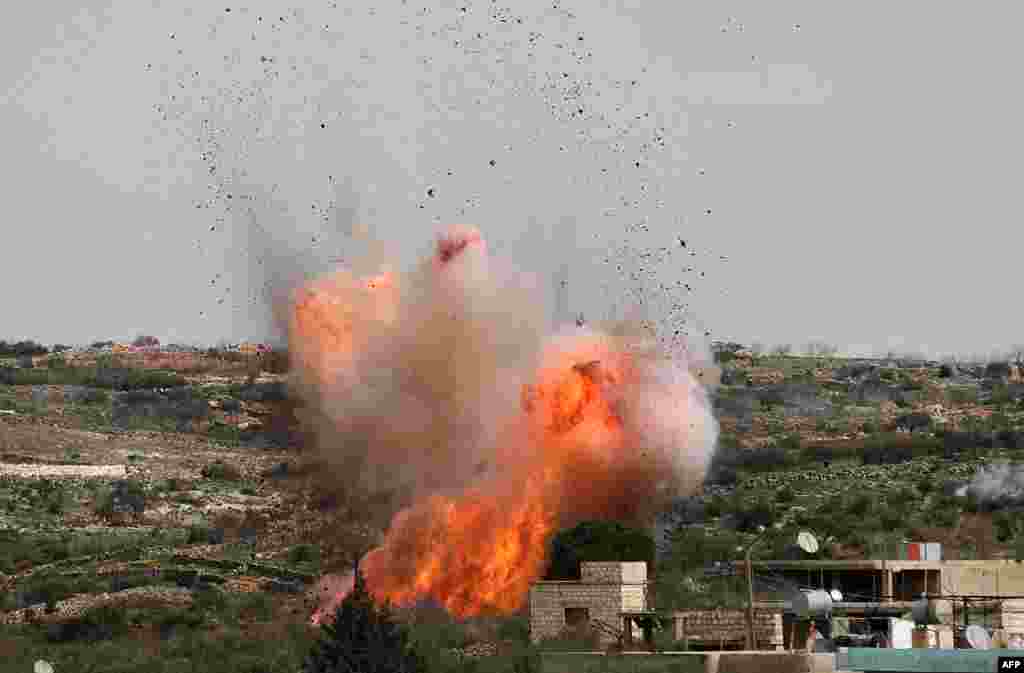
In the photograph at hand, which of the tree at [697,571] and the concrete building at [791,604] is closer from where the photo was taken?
the concrete building at [791,604]

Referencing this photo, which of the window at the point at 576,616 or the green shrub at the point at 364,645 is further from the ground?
the window at the point at 576,616

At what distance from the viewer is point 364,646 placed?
282ft

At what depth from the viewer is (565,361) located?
9681 cm

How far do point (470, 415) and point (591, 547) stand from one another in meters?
6.10

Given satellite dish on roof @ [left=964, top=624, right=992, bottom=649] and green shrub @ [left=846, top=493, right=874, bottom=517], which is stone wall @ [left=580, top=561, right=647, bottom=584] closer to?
satellite dish on roof @ [left=964, top=624, right=992, bottom=649]

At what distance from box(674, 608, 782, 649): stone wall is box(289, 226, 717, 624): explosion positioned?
1260cm

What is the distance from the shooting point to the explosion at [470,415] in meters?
94.2

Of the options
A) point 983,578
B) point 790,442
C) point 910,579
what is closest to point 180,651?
point 910,579

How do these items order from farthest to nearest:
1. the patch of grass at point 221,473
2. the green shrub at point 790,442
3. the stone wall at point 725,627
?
the green shrub at point 790,442 < the patch of grass at point 221,473 < the stone wall at point 725,627

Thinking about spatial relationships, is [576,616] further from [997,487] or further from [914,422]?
[914,422]

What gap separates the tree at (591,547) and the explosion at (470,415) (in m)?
1.26

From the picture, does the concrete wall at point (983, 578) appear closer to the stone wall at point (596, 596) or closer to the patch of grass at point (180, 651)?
the stone wall at point (596, 596)

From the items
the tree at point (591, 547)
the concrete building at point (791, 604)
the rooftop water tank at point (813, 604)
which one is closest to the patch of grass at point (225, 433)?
the concrete building at point (791, 604)

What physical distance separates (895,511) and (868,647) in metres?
56.2
